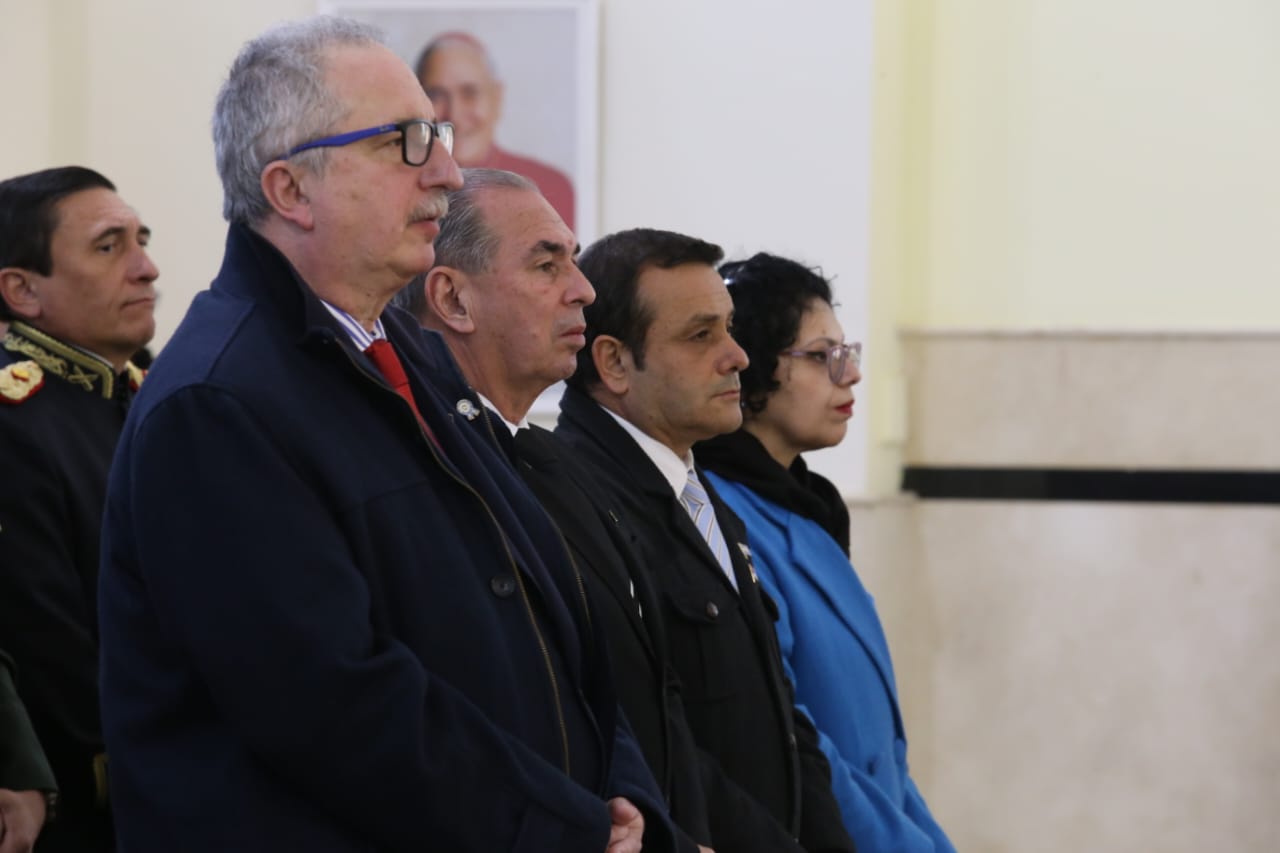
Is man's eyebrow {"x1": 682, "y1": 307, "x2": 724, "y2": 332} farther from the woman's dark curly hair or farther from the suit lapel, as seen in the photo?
the suit lapel

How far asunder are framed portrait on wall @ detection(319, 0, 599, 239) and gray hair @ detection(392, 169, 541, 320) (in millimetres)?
2537

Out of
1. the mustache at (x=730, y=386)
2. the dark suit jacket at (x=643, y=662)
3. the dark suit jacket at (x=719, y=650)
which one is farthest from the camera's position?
the mustache at (x=730, y=386)

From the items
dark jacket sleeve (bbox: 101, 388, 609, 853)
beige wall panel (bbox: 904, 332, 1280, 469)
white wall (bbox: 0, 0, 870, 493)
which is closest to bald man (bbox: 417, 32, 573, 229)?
white wall (bbox: 0, 0, 870, 493)

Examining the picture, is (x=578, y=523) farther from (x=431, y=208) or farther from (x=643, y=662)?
(x=431, y=208)

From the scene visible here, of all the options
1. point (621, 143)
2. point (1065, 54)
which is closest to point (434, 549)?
point (621, 143)

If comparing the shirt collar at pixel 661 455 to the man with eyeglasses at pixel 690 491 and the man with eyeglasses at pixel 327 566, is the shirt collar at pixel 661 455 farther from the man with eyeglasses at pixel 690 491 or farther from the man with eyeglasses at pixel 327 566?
the man with eyeglasses at pixel 327 566

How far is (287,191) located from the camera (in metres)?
1.75

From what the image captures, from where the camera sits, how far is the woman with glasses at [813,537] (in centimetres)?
296

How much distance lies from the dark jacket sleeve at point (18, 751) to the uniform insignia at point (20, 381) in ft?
1.56

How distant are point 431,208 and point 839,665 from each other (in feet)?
4.77

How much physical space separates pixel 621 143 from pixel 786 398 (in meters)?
1.96

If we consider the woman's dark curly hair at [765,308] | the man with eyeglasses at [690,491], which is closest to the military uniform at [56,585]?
the man with eyeglasses at [690,491]

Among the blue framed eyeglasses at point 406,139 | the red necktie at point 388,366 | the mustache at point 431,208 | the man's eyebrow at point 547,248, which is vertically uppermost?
the blue framed eyeglasses at point 406,139

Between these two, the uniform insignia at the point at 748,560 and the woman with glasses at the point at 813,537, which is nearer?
the uniform insignia at the point at 748,560
